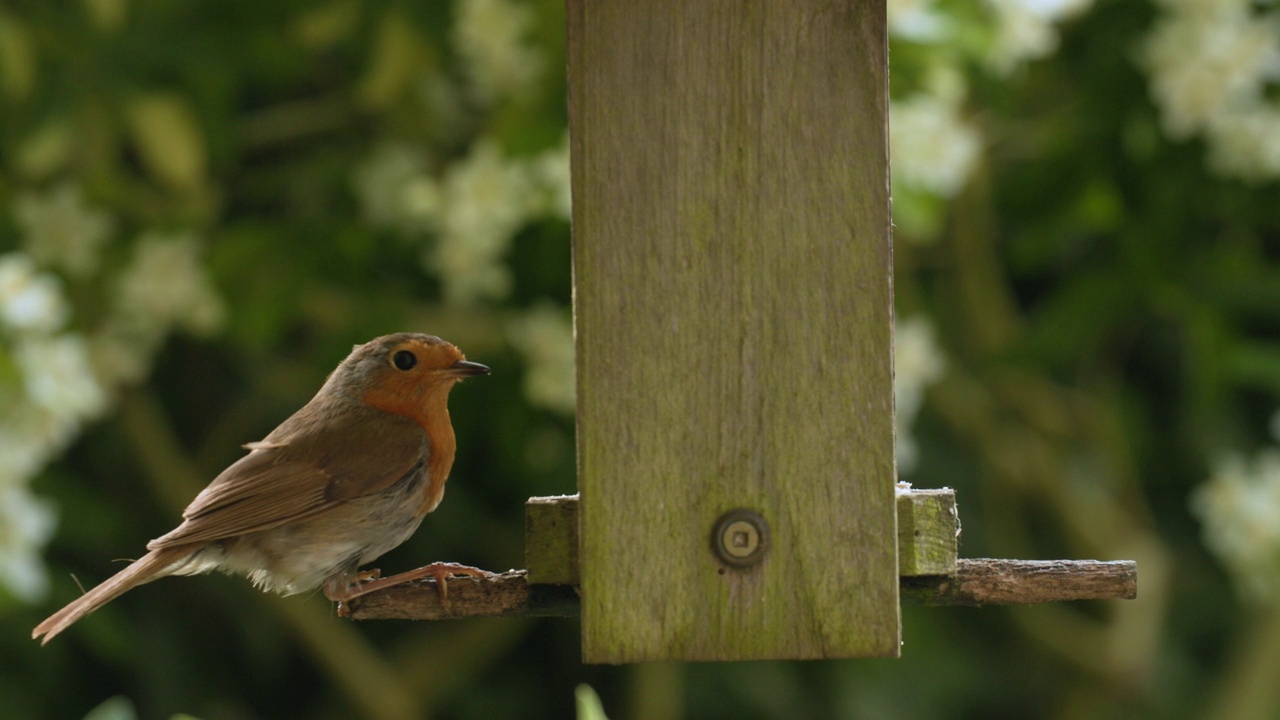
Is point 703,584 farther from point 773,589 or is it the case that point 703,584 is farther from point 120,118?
point 120,118

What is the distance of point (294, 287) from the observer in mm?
3791

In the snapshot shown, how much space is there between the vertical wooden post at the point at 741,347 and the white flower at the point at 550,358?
1.65m

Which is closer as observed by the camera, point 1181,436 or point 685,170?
point 685,170

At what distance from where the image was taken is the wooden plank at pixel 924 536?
2.01m

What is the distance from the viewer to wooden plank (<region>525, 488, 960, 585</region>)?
6.60 ft

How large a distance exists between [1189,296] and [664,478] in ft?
7.99

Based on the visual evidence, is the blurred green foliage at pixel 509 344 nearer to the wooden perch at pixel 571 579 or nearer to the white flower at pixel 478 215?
the white flower at pixel 478 215

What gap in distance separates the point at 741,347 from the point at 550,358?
1.72 meters

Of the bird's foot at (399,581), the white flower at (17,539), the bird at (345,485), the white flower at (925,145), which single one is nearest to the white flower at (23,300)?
the white flower at (17,539)

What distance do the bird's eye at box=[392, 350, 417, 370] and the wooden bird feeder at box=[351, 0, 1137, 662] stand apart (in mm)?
233

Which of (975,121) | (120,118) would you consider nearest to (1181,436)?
(975,121)

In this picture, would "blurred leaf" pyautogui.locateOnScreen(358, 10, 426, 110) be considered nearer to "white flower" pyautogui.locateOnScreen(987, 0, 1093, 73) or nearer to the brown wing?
"white flower" pyautogui.locateOnScreen(987, 0, 1093, 73)

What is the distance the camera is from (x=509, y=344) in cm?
400

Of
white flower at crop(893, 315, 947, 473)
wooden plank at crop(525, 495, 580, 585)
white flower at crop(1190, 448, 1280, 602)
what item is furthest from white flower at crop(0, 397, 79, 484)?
white flower at crop(1190, 448, 1280, 602)
